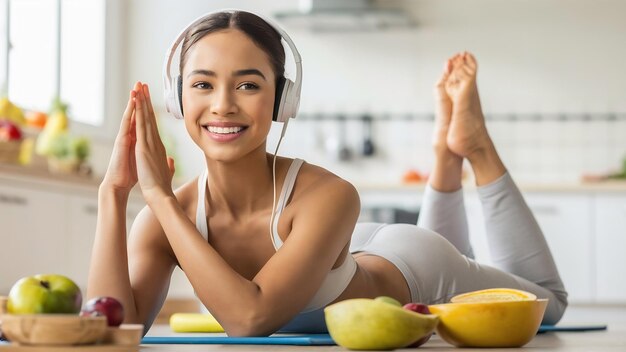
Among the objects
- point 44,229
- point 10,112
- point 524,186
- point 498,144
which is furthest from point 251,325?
point 498,144

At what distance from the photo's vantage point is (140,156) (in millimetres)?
1979

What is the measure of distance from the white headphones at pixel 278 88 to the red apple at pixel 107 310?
2.00ft

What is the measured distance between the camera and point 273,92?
2.01 m

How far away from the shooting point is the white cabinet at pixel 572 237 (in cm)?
599

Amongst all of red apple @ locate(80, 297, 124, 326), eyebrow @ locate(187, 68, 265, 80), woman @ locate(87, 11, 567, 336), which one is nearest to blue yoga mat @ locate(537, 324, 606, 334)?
woman @ locate(87, 11, 567, 336)

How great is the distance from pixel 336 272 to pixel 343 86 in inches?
189

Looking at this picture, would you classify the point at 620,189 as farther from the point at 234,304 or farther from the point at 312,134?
the point at 234,304

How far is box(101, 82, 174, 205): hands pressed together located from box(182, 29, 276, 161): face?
83 mm

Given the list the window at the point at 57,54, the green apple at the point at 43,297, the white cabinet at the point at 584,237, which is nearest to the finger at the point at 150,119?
the green apple at the point at 43,297

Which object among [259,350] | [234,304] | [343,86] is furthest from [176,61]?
[343,86]

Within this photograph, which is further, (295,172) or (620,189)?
(620,189)

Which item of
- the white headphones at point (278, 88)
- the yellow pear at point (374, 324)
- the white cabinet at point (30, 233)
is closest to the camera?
the yellow pear at point (374, 324)

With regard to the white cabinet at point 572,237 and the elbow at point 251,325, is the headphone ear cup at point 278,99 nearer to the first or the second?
the elbow at point 251,325

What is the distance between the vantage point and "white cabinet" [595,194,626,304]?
5.95 m
